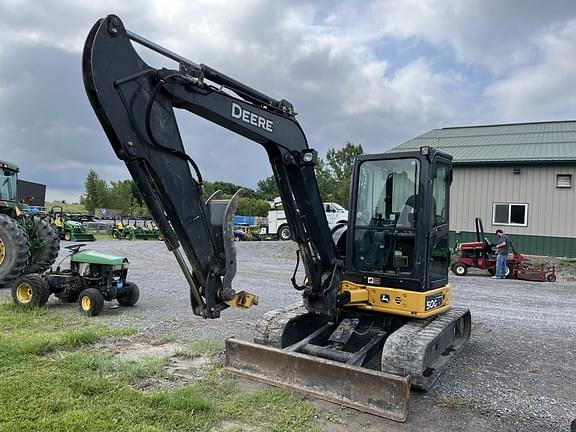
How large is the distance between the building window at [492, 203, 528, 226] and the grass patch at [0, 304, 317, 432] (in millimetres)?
15104

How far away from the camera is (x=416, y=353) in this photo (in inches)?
180

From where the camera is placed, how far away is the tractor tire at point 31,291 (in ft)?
25.2

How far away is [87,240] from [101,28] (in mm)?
23260

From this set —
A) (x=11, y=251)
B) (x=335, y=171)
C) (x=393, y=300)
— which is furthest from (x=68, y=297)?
(x=335, y=171)

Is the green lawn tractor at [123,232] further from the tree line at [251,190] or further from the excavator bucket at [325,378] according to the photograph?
the excavator bucket at [325,378]

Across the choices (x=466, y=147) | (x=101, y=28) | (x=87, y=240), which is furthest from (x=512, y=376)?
(x=87, y=240)

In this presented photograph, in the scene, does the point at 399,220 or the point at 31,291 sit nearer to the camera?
the point at 399,220

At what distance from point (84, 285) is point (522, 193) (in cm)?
1548

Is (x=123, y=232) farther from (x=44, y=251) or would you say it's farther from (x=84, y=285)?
(x=84, y=285)

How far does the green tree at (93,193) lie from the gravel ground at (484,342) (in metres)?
42.0

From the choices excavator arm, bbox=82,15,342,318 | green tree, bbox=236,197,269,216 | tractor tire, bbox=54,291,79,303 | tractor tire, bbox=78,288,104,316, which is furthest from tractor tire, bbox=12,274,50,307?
green tree, bbox=236,197,269,216

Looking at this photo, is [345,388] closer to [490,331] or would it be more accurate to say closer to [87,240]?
[490,331]

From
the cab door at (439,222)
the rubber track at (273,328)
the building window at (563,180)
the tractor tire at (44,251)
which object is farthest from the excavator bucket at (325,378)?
the building window at (563,180)

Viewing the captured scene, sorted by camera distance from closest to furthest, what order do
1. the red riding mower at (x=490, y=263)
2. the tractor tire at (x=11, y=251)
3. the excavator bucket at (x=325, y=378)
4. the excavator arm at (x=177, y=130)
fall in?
the excavator arm at (x=177, y=130) < the excavator bucket at (x=325, y=378) < the tractor tire at (x=11, y=251) < the red riding mower at (x=490, y=263)
